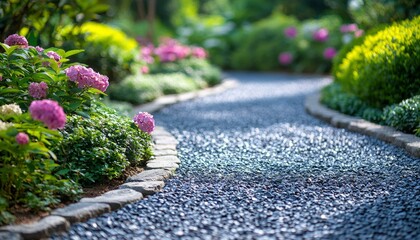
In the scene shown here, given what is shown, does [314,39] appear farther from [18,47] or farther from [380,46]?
[18,47]

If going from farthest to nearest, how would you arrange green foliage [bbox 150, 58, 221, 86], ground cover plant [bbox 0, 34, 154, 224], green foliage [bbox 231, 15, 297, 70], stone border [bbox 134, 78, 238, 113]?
green foliage [bbox 231, 15, 297, 70] → green foliage [bbox 150, 58, 221, 86] → stone border [bbox 134, 78, 238, 113] → ground cover plant [bbox 0, 34, 154, 224]

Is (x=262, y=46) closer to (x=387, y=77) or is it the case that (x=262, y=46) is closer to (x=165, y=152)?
(x=387, y=77)

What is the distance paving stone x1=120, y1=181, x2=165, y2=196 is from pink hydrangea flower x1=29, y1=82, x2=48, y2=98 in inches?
27.1

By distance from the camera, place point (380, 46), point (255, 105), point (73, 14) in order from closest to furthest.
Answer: point (380, 46) → point (73, 14) → point (255, 105)

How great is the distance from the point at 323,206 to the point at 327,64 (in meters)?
9.37

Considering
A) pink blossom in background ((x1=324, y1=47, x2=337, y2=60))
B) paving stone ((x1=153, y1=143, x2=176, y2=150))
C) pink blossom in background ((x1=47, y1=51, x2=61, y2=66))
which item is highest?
pink blossom in background ((x1=324, y1=47, x2=337, y2=60))

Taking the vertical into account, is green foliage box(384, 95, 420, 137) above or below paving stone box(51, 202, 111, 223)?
above

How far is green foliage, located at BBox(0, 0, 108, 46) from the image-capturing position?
5.75m

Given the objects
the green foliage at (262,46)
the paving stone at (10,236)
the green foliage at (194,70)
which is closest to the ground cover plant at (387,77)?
the paving stone at (10,236)

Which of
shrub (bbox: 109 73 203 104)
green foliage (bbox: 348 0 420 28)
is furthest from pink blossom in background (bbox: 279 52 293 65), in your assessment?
shrub (bbox: 109 73 203 104)

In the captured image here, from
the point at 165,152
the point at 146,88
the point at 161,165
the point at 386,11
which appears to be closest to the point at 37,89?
the point at 161,165

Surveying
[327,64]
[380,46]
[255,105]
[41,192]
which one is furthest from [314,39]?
[41,192]

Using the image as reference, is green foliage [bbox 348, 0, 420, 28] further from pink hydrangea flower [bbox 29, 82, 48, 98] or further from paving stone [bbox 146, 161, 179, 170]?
pink hydrangea flower [bbox 29, 82, 48, 98]

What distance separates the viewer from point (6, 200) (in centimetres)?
308
